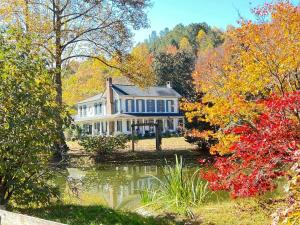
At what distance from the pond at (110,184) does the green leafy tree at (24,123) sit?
2.46 ft

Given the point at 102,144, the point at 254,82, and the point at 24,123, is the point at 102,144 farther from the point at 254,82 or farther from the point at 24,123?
the point at 24,123

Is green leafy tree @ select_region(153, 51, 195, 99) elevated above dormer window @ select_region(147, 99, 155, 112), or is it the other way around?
green leafy tree @ select_region(153, 51, 195, 99)

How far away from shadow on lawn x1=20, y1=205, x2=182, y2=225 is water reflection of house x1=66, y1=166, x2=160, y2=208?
1.74 metres

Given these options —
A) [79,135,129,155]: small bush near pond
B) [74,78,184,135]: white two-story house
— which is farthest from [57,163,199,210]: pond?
[74,78,184,135]: white two-story house

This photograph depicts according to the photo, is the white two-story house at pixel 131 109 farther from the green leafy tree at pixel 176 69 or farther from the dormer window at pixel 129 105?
the green leafy tree at pixel 176 69

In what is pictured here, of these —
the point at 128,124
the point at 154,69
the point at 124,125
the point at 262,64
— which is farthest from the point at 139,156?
the point at 154,69

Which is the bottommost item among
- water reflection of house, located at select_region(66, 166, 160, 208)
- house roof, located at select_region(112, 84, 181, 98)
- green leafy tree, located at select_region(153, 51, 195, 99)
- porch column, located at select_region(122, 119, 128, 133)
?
water reflection of house, located at select_region(66, 166, 160, 208)

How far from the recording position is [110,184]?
17.8 metres

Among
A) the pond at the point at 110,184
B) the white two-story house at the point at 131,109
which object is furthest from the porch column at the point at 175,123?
the pond at the point at 110,184

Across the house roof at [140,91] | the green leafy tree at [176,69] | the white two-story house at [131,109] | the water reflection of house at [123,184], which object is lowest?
the water reflection of house at [123,184]

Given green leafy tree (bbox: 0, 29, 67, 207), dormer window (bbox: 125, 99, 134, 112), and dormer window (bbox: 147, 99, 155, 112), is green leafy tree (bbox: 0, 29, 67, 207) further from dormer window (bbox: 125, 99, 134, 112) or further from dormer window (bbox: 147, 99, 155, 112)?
dormer window (bbox: 147, 99, 155, 112)

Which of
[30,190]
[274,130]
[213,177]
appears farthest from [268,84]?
[30,190]

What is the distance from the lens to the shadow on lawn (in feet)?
28.2

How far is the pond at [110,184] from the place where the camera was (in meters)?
12.2
